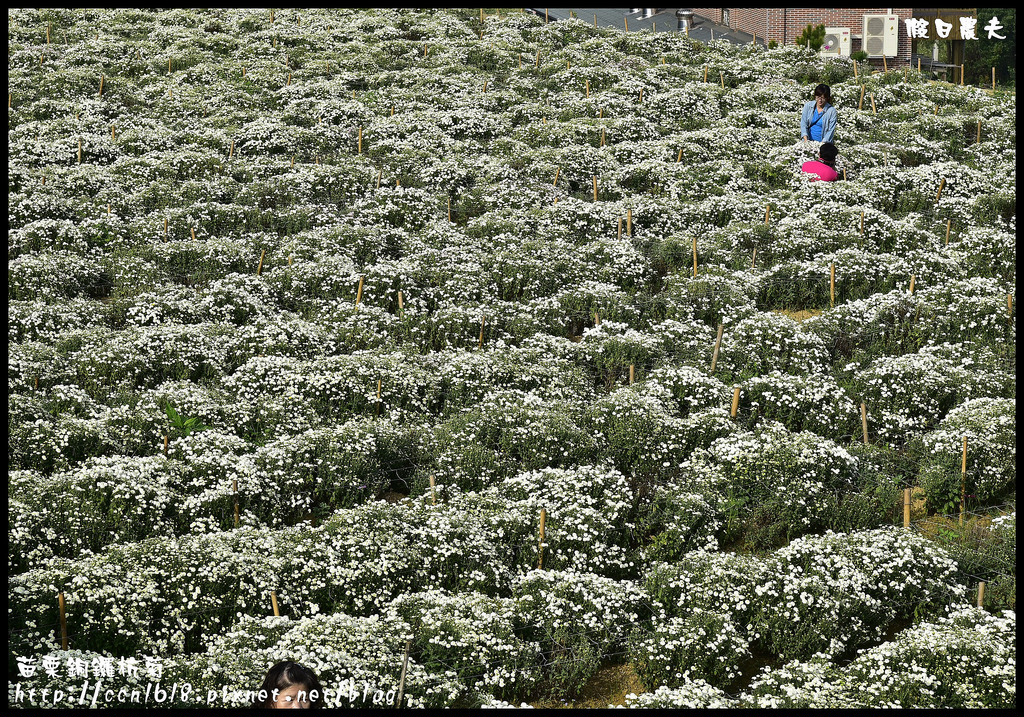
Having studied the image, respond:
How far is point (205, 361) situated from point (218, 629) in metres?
5.89

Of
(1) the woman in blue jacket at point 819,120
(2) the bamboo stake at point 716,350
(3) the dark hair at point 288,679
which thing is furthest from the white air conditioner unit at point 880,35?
(3) the dark hair at point 288,679

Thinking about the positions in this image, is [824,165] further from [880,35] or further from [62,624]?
[62,624]

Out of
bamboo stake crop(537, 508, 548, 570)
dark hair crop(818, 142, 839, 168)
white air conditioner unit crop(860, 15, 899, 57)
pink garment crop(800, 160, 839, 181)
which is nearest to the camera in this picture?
bamboo stake crop(537, 508, 548, 570)

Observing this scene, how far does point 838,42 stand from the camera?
34.5 m

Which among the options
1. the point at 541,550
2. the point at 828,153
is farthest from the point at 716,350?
the point at 828,153

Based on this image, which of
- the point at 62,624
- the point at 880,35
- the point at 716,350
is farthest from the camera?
the point at 880,35

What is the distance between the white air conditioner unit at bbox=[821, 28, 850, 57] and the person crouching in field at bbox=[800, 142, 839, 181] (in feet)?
47.1

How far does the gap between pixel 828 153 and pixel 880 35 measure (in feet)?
53.1

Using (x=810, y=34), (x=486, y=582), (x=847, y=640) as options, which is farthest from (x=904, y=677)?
(x=810, y=34)

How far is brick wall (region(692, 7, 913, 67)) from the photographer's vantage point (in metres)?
35.8

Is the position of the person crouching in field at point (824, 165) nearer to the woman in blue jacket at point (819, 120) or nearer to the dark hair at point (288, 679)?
the woman in blue jacket at point (819, 120)

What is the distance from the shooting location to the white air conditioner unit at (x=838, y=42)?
34312mm

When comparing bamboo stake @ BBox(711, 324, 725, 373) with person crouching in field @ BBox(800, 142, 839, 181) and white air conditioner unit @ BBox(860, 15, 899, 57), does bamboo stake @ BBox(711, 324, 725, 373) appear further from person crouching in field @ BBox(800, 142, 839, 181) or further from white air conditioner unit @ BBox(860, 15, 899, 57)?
white air conditioner unit @ BBox(860, 15, 899, 57)

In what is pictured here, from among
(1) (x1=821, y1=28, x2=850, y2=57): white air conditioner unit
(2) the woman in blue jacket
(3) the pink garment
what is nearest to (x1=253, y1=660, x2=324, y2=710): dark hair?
(2) the woman in blue jacket
